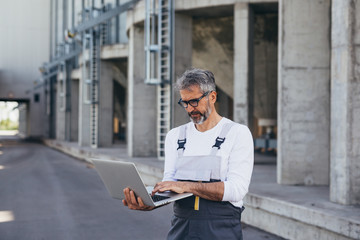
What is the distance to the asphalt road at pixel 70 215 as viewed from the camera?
8.45 m

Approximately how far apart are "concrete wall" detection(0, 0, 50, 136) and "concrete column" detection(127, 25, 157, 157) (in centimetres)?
3184

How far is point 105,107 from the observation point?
95.6ft

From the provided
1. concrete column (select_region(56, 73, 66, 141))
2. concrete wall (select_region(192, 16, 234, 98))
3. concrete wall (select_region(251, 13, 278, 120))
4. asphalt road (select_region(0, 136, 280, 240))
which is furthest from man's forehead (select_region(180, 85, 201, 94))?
concrete column (select_region(56, 73, 66, 141))

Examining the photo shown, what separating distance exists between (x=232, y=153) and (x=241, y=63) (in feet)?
42.5

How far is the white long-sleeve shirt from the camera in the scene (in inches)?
121

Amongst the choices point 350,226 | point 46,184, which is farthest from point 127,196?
point 46,184

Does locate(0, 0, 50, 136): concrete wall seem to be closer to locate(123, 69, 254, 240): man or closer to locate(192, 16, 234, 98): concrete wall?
locate(192, 16, 234, 98): concrete wall

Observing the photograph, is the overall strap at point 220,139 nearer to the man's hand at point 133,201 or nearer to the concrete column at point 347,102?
the man's hand at point 133,201

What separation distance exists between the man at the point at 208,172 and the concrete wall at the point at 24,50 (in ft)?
160

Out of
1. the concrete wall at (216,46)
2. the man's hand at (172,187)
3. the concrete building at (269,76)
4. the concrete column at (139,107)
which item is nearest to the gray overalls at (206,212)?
the man's hand at (172,187)

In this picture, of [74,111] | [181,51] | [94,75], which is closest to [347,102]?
[181,51]

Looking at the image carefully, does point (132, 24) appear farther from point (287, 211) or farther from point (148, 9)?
point (287, 211)

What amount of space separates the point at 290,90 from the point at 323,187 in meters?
2.32

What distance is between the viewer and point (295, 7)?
433 inches
